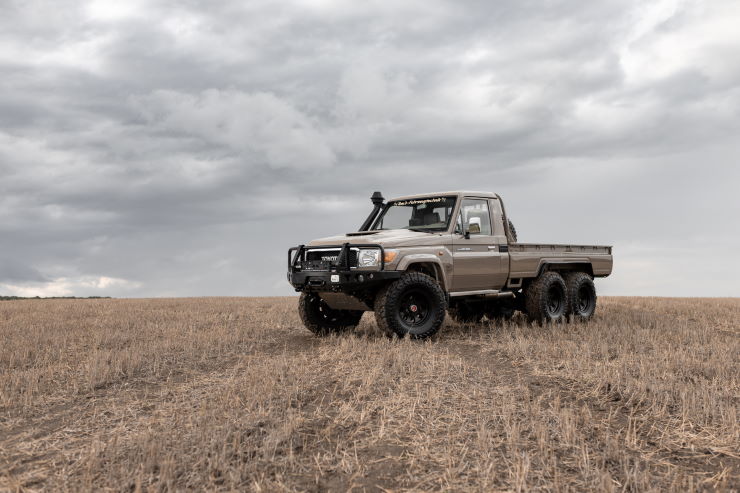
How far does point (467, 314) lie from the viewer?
12805mm

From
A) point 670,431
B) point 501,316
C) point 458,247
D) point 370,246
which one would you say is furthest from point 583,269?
point 670,431

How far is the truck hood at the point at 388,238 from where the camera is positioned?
30.8ft

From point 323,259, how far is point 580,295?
6.81 m

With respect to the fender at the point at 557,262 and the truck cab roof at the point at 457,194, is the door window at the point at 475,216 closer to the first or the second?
the truck cab roof at the point at 457,194

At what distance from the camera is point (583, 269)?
44.7 feet

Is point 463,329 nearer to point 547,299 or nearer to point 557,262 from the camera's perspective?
point 547,299

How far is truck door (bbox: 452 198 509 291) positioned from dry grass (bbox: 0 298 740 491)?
1.14 m

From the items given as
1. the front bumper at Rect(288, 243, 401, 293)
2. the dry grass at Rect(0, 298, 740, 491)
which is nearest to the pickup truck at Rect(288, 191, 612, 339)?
the front bumper at Rect(288, 243, 401, 293)

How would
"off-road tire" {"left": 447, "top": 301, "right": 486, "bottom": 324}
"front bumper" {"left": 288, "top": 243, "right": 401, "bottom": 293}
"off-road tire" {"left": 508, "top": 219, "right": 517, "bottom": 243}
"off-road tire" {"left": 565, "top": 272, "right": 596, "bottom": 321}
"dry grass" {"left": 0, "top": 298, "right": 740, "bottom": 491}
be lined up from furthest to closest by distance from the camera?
"off-road tire" {"left": 565, "top": 272, "right": 596, "bottom": 321} → "off-road tire" {"left": 447, "top": 301, "right": 486, "bottom": 324} → "off-road tire" {"left": 508, "top": 219, "right": 517, "bottom": 243} → "front bumper" {"left": 288, "top": 243, "right": 401, "bottom": 293} → "dry grass" {"left": 0, "top": 298, "right": 740, "bottom": 491}

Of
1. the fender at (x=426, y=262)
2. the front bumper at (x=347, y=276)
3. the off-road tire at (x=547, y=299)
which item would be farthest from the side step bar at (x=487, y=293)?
the front bumper at (x=347, y=276)

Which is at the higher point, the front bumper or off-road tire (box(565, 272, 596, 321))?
the front bumper

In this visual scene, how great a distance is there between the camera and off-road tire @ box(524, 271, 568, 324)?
38.6 feet

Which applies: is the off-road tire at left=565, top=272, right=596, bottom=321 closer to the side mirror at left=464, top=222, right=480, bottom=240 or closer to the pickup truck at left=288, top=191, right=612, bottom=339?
the pickup truck at left=288, top=191, right=612, bottom=339

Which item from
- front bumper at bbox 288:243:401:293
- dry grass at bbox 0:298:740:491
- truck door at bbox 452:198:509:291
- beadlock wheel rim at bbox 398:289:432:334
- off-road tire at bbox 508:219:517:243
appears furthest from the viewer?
off-road tire at bbox 508:219:517:243
